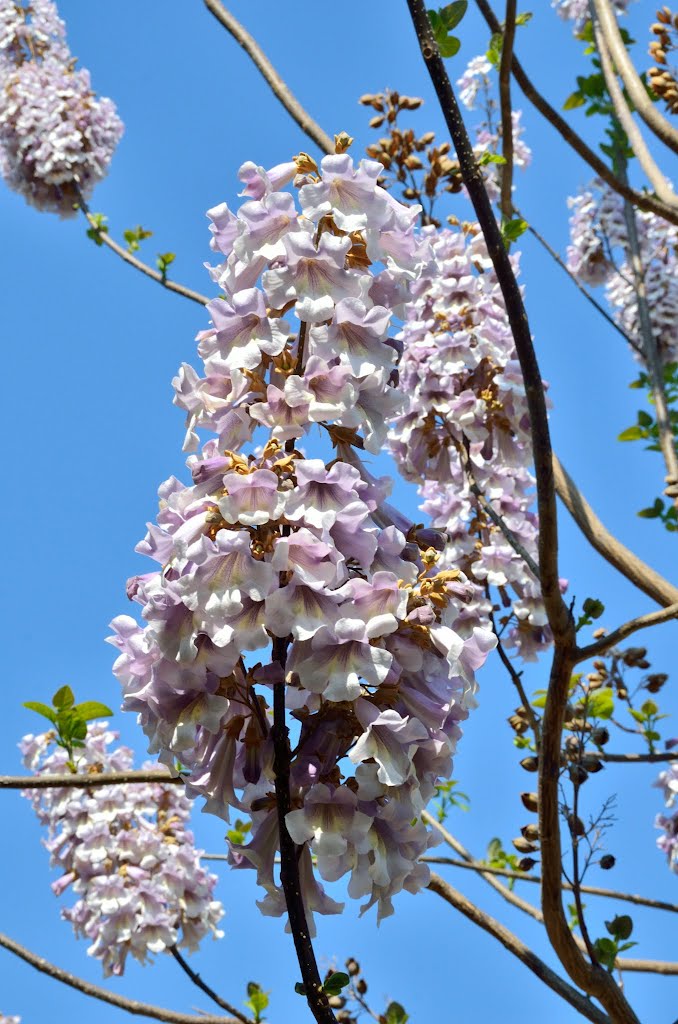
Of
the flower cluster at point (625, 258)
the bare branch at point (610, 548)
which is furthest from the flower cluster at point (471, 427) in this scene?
the flower cluster at point (625, 258)

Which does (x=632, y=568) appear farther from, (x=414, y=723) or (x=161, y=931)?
(x=161, y=931)

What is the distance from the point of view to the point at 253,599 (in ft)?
5.49

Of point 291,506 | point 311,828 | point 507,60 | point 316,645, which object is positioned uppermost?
point 507,60

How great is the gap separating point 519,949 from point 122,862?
9.43 feet

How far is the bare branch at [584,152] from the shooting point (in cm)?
334

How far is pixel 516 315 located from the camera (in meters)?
1.89

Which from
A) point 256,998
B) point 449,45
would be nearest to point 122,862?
point 256,998

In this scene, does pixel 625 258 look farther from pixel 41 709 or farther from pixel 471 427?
pixel 41 709

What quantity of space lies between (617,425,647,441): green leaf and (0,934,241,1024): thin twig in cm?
371

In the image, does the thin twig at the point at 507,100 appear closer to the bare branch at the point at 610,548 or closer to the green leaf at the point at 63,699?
the bare branch at the point at 610,548

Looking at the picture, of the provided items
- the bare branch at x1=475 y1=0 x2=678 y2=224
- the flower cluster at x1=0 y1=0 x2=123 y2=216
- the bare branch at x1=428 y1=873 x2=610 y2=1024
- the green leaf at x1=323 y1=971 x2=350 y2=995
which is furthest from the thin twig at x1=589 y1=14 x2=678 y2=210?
the flower cluster at x1=0 y1=0 x2=123 y2=216

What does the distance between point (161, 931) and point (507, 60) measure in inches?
165

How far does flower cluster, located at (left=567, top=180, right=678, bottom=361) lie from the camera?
24.0 feet

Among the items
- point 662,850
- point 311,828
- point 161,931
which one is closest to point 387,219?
point 311,828
